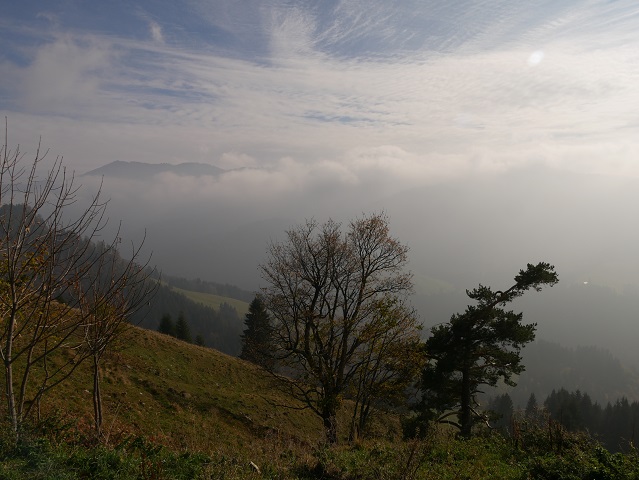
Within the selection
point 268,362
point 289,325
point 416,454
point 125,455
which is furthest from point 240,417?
point 125,455

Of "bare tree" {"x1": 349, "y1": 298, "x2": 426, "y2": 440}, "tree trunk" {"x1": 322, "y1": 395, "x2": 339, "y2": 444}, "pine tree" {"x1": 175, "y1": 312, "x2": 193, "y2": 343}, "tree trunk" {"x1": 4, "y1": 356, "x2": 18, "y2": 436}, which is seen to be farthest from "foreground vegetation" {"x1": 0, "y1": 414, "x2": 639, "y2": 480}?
"pine tree" {"x1": 175, "y1": 312, "x2": 193, "y2": 343}

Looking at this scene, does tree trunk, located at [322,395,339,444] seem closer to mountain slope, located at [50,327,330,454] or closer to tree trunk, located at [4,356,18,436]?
mountain slope, located at [50,327,330,454]

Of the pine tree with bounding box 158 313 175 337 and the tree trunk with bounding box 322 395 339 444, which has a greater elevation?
the tree trunk with bounding box 322 395 339 444

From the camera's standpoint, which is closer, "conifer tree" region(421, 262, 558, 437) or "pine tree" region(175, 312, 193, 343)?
"conifer tree" region(421, 262, 558, 437)

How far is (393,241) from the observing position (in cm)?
1738

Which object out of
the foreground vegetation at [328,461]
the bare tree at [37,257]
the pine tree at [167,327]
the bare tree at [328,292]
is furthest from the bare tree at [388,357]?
the pine tree at [167,327]

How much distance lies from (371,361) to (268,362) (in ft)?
14.0

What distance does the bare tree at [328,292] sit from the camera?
55.9ft

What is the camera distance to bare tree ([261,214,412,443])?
17.0 meters

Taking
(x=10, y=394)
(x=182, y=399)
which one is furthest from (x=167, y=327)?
(x=10, y=394)

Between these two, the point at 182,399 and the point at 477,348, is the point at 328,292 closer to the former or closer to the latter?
the point at 477,348

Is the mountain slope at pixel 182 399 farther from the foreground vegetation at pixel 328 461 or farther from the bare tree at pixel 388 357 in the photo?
the bare tree at pixel 388 357

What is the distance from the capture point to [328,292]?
57.2ft

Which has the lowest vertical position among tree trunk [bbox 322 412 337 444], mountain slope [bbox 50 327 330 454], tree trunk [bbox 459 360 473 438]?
mountain slope [bbox 50 327 330 454]
